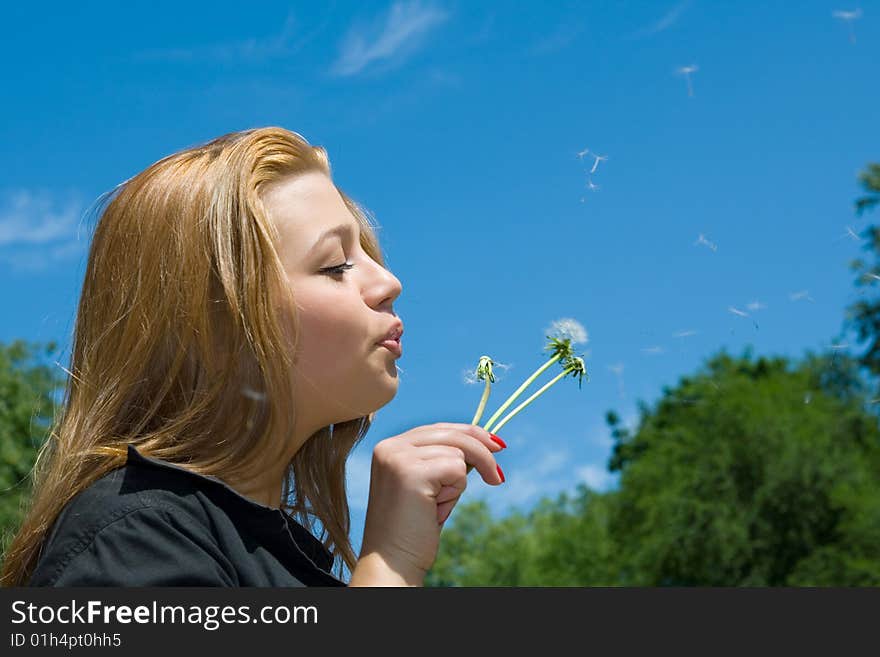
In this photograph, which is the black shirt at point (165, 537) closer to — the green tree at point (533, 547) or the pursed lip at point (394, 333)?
the pursed lip at point (394, 333)

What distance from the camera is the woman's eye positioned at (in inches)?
91.5

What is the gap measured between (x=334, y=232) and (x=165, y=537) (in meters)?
0.75

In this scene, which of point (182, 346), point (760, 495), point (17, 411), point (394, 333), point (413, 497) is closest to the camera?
point (413, 497)

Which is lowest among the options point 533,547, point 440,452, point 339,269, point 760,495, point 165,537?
point 165,537

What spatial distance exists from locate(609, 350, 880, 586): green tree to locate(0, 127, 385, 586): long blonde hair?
93.6ft

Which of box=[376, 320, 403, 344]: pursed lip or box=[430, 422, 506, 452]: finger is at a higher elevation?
box=[376, 320, 403, 344]: pursed lip

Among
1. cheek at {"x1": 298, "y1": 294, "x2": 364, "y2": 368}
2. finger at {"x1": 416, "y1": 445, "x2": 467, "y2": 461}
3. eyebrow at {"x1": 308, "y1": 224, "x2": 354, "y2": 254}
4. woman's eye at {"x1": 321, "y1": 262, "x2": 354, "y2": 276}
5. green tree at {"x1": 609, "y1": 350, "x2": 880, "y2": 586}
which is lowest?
finger at {"x1": 416, "y1": 445, "x2": 467, "y2": 461}

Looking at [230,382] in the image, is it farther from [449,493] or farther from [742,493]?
[742,493]

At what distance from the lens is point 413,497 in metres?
2.09

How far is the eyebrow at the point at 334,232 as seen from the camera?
234 centimetres

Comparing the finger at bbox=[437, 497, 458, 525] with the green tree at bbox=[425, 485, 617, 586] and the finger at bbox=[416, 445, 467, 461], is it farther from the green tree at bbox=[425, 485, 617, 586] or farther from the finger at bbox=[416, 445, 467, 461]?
the green tree at bbox=[425, 485, 617, 586]

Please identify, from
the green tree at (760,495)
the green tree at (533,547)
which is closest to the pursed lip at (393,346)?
the green tree at (760,495)

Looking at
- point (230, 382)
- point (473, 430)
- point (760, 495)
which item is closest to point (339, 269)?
point (230, 382)

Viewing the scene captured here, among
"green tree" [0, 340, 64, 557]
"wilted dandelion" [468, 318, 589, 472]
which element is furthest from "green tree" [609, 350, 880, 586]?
"wilted dandelion" [468, 318, 589, 472]
